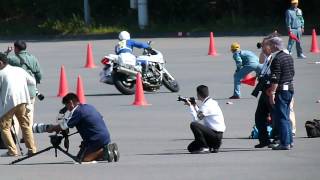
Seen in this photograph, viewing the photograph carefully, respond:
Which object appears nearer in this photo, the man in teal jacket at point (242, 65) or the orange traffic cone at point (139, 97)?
the orange traffic cone at point (139, 97)

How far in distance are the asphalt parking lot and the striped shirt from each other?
989 mm

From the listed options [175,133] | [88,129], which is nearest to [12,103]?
[88,129]

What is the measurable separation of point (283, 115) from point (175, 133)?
313 centimetres

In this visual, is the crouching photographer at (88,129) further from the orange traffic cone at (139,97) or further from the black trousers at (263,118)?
the orange traffic cone at (139,97)

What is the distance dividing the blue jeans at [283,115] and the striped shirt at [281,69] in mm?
180

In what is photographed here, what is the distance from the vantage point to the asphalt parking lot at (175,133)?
1258cm

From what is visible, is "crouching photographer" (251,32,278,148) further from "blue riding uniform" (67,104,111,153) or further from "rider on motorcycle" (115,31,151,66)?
"rider on motorcycle" (115,31,151,66)

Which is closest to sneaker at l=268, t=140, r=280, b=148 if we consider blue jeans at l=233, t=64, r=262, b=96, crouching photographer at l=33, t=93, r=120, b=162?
crouching photographer at l=33, t=93, r=120, b=162

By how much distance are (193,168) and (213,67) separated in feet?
→ 52.5

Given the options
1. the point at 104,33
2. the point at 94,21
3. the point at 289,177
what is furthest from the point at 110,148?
the point at 94,21

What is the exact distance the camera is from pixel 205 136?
1470 cm

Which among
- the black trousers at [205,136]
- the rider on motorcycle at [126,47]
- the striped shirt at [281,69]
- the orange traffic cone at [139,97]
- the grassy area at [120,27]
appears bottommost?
the grassy area at [120,27]

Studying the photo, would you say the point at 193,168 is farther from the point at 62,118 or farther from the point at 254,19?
the point at 254,19

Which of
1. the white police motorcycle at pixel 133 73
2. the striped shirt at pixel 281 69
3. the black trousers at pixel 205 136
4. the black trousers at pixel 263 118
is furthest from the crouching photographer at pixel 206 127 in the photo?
the white police motorcycle at pixel 133 73
